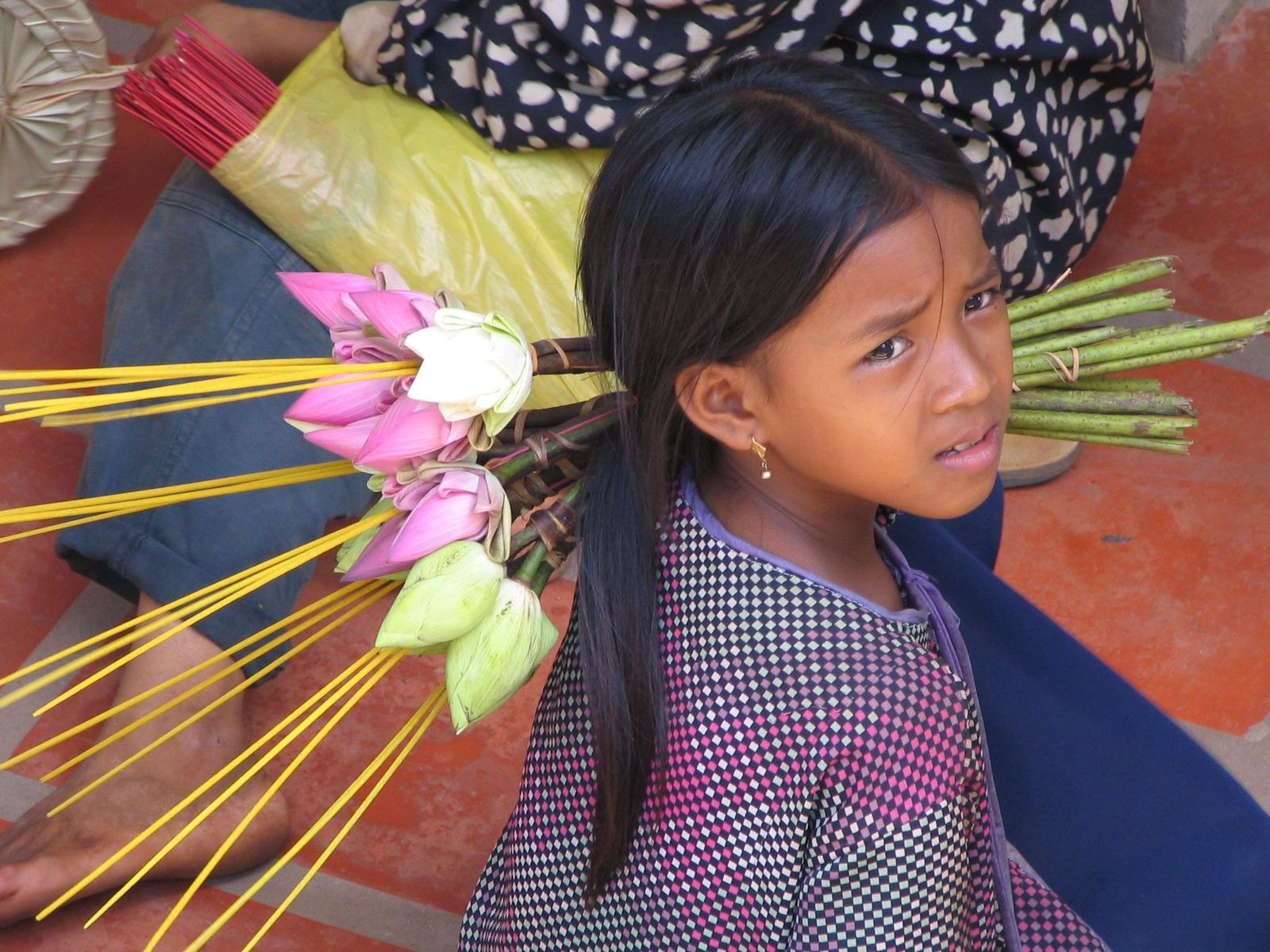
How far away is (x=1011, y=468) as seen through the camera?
6.22 feet

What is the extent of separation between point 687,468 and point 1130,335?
471 mm

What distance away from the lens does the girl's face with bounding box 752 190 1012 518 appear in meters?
0.90

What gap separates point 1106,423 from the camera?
1231mm

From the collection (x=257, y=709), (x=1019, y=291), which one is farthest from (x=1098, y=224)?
(x=257, y=709)

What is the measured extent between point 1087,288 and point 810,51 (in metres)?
0.46

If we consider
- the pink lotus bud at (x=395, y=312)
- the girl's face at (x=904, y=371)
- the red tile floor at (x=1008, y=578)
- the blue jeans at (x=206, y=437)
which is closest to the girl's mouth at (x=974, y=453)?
the girl's face at (x=904, y=371)

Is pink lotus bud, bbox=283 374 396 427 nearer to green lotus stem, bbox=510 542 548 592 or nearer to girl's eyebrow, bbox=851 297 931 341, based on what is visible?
green lotus stem, bbox=510 542 548 592

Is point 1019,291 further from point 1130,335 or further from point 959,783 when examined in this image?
point 959,783

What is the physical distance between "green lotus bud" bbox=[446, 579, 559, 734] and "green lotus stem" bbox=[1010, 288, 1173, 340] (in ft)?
1.93

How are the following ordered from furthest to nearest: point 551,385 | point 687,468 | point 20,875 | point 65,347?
point 65,347
point 551,385
point 20,875
point 687,468

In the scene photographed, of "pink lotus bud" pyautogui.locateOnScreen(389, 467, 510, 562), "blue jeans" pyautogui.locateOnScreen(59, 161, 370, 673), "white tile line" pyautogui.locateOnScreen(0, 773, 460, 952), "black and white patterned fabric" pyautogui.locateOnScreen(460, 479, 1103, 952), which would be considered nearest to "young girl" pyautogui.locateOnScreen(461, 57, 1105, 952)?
"black and white patterned fabric" pyautogui.locateOnScreen(460, 479, 1103, 952)

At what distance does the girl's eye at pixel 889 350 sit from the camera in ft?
3.00

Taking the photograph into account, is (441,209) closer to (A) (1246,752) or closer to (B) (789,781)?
(B) (789,781)

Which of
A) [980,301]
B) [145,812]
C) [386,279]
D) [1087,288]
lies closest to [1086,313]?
[1087,288]
